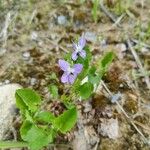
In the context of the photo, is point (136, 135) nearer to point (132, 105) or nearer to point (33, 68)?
point (132, 105)

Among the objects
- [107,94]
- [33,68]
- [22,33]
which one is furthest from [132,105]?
[22,33]

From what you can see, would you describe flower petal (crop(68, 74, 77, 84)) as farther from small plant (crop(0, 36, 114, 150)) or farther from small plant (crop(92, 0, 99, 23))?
small plant (crop(92, 0, 99, 23))

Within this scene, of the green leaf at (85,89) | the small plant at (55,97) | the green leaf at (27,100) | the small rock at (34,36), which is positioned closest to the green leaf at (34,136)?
the small plant at (55,97)

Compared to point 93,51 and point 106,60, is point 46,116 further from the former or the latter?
point 93,51

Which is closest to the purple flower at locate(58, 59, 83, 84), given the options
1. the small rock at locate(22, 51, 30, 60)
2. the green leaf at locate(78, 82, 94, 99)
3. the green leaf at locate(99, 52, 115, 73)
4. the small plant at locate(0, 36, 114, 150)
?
the small plant at locate(0, 36, 114, 150)

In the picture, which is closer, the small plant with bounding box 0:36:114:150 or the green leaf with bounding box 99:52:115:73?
the small plant with bounding box 0:36:114:150

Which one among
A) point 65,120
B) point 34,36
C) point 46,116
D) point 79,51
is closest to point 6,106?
point 46,116

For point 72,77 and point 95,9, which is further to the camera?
point 95,9
